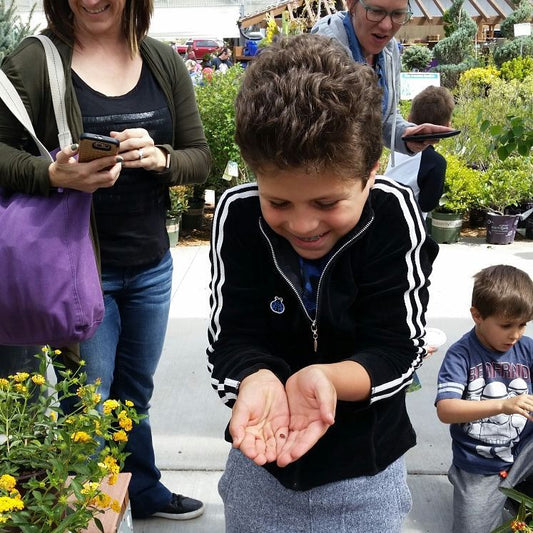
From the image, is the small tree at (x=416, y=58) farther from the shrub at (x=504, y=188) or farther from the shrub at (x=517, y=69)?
the shrub at (x=504, y=188)

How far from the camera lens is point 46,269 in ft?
5.72

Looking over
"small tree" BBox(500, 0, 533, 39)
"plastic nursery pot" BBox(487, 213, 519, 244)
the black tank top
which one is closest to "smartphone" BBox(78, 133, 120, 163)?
the black tank top

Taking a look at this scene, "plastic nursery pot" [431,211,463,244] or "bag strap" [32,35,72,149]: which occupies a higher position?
"bag strap" [32,35,72,149]

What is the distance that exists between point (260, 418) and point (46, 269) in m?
0.88

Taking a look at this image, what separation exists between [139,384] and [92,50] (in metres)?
1.09

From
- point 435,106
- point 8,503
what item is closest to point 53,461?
point 8,503

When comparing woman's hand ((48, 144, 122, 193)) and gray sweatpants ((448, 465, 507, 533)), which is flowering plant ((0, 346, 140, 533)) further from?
gray sweatpants ((448, 465, 507, 533))

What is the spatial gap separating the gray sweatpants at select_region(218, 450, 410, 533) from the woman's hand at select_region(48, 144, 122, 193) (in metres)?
0.88

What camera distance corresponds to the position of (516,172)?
22.2 ft

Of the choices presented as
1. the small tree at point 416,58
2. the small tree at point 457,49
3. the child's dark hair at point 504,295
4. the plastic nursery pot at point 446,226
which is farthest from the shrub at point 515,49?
the child's dark hair at point 504,295

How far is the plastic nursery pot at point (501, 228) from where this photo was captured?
654 centimetres

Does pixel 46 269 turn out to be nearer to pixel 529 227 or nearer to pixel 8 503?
pixel 8 503

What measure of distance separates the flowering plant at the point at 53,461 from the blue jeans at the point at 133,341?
16.0 inches

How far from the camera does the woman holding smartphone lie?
1.81 meters
